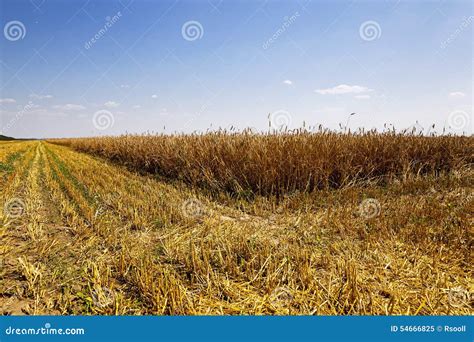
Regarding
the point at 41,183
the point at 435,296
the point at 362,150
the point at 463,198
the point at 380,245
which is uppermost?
the point at 362,150

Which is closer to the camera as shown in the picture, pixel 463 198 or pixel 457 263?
pixel 457 263

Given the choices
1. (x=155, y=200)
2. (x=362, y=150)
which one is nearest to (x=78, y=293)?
(x=155, y=200)

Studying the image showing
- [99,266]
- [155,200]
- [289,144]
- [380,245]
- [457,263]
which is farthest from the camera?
[289,144]

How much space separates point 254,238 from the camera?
319 cm

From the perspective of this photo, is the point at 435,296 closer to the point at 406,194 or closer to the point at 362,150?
the point at 406,194

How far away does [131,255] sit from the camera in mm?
2779

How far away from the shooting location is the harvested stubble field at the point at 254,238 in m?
2.24

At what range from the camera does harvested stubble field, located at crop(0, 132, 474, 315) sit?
88.4 inches

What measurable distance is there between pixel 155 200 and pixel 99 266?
2.18m

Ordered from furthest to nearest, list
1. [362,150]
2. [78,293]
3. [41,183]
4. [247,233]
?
1. [41,183]
2. [362,150]
3. [247,233]
4. [78,293]

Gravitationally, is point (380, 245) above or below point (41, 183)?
below

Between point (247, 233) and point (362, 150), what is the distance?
13.2 ft

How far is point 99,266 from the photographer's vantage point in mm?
2629

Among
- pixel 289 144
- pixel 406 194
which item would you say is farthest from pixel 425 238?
pixel 289 144
